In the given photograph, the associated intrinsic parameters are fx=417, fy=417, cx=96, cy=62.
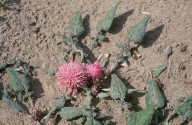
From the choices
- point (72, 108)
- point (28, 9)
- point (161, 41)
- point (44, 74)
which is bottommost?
point (72, 108)

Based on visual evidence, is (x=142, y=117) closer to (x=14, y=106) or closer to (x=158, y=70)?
(x=158, y=70)

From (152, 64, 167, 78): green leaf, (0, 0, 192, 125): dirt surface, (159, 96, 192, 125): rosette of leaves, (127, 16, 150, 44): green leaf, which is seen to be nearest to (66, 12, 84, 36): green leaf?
(0, 0, 192, 125): dirt surface

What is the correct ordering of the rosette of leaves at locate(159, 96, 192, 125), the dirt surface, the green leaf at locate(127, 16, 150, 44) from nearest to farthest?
1. the rosette of leaves at locate(159, 96, 192, 125)
2. the dirt surface
3. the green leaf at locate(127, 16, 150, 44)

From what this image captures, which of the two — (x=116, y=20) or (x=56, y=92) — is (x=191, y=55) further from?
(x=56, y=92)

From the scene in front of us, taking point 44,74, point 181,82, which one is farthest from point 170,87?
point 44,74

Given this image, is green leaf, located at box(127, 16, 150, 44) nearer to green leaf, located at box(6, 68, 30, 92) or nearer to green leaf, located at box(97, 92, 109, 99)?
green leaf, located at box(97, 92, 109, 99)
